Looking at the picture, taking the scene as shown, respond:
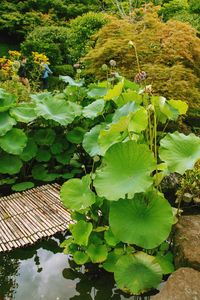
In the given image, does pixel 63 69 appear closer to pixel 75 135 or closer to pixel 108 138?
pixel 75 135

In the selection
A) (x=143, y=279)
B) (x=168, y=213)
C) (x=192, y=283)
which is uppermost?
(x=168, y=213)

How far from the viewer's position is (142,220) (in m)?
2.54

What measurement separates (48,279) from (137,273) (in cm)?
78

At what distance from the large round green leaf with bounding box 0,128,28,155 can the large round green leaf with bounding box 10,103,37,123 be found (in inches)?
5.2

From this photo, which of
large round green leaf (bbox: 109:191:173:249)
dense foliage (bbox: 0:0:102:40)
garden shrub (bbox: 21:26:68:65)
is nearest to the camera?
large round green leaf (bbox: 109:191:173:249)

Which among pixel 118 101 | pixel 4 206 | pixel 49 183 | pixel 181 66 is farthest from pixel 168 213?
pixel 181 66

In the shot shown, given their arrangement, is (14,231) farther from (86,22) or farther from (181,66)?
(86,22)

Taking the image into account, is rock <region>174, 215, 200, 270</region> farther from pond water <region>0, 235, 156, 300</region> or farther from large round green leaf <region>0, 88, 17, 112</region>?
large round green leaf <region>0, 88, 17, 112</region>

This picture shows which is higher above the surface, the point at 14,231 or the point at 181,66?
the point at 181,66

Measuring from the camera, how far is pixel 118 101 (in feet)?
11.8

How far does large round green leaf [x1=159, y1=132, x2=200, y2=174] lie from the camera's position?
260 cm

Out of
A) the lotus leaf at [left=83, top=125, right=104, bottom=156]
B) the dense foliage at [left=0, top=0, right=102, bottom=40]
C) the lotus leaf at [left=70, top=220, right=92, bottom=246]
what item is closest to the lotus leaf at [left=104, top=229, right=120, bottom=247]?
the lotus leaf at [left=70, top=220, right=92, bottom=246]

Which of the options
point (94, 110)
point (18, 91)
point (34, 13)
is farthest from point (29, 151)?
point (34, 13)

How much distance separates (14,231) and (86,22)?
291 inches
